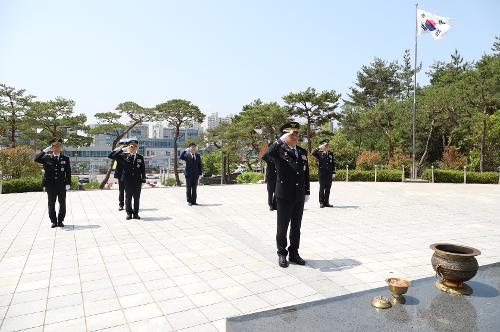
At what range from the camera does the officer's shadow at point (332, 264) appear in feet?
16.3

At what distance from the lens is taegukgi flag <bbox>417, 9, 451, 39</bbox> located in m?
18.7

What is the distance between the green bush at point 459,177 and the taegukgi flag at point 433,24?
8.04 metres

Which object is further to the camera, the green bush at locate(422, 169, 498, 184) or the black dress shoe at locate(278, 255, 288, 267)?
the green bush at locate(422, 169, 498, 184)

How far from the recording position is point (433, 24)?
63.1 ft

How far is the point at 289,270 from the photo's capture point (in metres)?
4.85

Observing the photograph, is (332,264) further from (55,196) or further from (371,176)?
(371,176)

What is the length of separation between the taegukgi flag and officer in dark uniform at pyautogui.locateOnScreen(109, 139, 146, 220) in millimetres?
18243

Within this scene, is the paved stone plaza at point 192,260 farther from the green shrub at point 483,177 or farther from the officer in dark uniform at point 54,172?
the green shrub at point 483,177

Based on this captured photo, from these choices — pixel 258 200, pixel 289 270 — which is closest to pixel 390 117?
pixel 258 200

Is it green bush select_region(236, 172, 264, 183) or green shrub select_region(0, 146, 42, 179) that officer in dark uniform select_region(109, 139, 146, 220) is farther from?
green bush select_region(236, 172, 264, 183)

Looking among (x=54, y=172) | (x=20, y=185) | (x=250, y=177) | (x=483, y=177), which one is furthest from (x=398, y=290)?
(x=250, y=177)

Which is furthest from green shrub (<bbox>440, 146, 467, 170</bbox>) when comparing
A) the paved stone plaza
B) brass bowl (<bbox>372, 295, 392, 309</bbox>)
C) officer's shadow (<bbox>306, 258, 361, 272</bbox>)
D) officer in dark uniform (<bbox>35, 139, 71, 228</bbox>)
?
officer in dark uniform (<bbox>35, 139, 71, 228</bbox>)

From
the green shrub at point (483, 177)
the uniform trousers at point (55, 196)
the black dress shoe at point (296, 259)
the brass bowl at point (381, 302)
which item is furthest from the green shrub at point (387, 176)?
the brass bowl at point (381, 302)

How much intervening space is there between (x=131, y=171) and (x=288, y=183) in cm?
491
